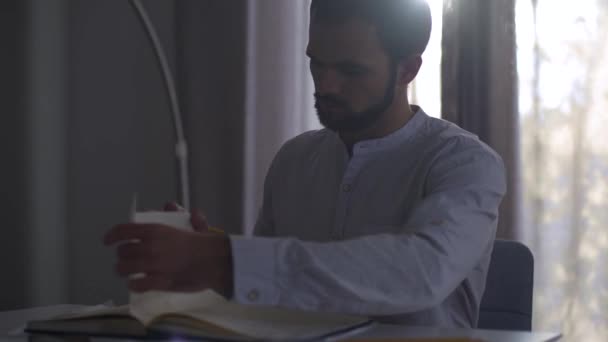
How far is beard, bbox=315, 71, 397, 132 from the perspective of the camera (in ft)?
5.33

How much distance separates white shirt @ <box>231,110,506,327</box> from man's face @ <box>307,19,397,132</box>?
0.27 ft

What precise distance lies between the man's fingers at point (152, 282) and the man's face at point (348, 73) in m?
0.74

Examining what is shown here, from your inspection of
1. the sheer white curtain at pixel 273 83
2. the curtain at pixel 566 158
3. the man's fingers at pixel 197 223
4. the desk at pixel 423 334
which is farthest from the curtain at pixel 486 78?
the man's fingers at pixel 197 223

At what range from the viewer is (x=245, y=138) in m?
2.63

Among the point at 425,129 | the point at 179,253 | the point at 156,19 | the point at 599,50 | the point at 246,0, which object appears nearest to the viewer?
the point at 179,253

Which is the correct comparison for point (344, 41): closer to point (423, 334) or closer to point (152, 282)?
point (423, 334)

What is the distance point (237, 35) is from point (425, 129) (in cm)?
111

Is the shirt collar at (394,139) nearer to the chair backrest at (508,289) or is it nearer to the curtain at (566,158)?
the chair backrest at (508,289)

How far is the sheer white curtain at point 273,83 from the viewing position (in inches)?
103

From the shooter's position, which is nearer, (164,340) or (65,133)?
(164,340)

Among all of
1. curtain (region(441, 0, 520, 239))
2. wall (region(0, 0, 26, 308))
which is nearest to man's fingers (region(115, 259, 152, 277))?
curtain (region(441, 0, 520, 239))

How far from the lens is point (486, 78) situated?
89.4 inches

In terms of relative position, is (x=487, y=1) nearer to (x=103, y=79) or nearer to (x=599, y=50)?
(x=599, y=50)

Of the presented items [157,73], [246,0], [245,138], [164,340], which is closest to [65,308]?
[164,340]
